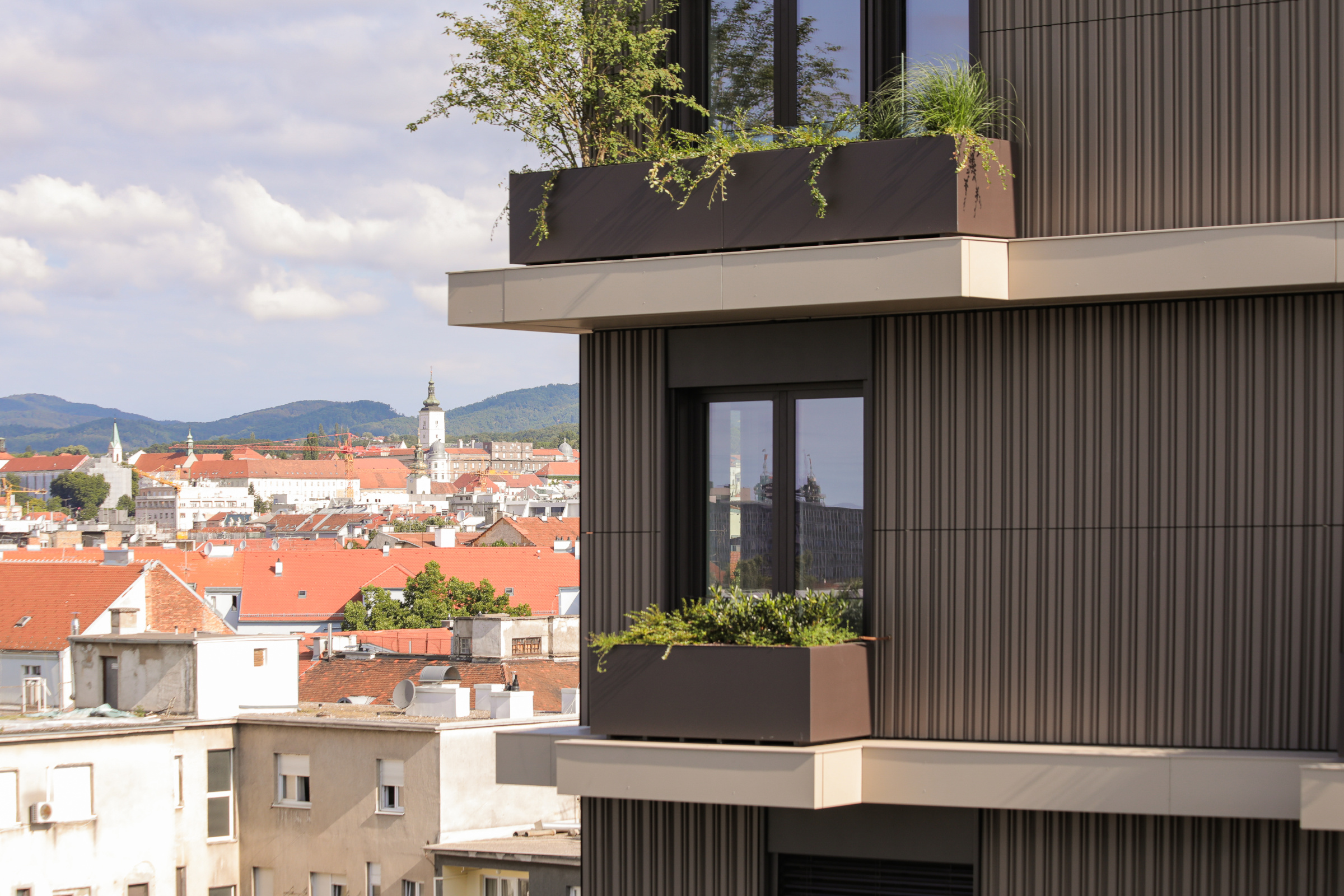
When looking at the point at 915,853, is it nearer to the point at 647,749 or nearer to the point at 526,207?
the point at 647,749

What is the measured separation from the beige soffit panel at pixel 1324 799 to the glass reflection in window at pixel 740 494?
147 inches

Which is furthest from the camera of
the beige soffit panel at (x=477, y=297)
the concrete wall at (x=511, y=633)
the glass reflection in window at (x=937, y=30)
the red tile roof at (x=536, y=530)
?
the red tile roof at (x=536, y=530)

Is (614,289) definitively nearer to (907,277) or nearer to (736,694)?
(907,277)

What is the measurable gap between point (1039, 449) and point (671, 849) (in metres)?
3.81

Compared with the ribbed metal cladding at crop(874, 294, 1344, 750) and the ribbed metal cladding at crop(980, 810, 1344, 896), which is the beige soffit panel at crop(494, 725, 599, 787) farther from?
the ribbed metal cladding at crop(980, 810, 1344, 896)

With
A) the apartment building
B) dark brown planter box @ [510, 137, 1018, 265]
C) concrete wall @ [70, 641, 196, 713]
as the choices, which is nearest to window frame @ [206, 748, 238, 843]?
concrete wall @ [70, 641, 196, 713]

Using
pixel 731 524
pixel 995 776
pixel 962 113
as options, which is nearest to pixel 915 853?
pixel 995 776

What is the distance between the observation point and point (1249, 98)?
8859mm

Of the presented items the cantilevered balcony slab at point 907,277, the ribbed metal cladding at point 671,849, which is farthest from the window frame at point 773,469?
the ribbed metal cladding at point 671,849

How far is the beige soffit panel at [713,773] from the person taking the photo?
860cm

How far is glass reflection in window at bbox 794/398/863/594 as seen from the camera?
383 inches

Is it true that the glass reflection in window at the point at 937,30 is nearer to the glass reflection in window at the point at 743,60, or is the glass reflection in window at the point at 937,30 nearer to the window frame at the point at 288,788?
the glass reflection in window at the point at 743,60

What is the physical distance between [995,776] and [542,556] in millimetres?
111796

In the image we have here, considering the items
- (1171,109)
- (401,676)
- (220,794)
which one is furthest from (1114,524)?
(401,676)
